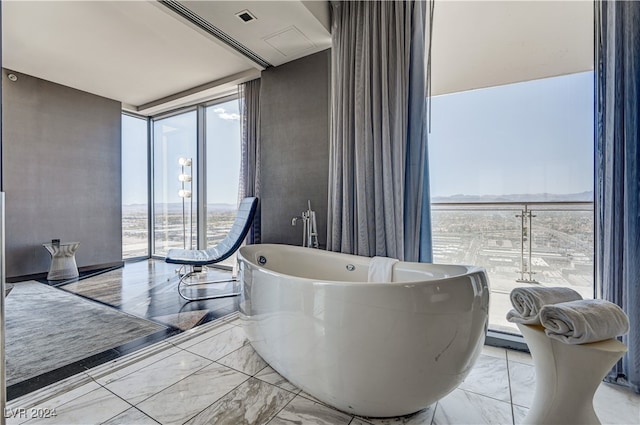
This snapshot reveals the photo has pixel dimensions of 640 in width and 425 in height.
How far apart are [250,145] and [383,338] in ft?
9.77

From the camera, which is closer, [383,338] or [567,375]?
[567,375]

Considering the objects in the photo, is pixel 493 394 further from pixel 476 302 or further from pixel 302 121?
pixel 302 121

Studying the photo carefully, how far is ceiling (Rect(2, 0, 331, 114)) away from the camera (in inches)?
94.7

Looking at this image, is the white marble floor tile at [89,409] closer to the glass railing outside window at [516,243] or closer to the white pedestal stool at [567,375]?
the white pedestal stool at [567,375]

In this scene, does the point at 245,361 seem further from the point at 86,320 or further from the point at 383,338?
the point at 86,320

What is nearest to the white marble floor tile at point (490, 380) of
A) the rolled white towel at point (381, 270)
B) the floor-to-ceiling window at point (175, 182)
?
the rolled white towel at point (381, 270)

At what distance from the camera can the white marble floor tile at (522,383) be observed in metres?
1.43

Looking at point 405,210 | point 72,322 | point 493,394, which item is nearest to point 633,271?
point 493,394

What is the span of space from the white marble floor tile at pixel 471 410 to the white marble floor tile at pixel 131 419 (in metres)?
1.27

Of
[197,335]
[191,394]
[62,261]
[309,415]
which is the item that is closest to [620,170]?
[309,415]

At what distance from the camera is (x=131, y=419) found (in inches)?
50.8

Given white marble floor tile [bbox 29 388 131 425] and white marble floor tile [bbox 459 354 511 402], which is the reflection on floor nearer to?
white marble floor tile [bbox 29 388 131 425]

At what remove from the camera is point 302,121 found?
2.92 m

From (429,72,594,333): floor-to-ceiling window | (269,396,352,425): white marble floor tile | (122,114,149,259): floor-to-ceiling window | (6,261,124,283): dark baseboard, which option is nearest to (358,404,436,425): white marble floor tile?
(269,396,352,425): white marble floor tile
